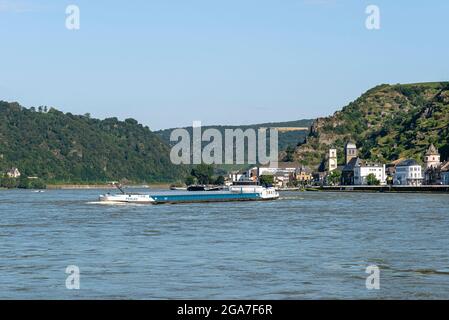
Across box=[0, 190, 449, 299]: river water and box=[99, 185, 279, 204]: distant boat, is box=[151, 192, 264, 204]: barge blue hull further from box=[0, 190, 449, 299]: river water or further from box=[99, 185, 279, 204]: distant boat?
box=[0, 190, 449, 299]: river water

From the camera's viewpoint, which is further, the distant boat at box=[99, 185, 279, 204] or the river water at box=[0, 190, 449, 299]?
the distant boat at box=[99, 185, 279, 204]

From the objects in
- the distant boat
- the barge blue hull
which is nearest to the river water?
the distant boat

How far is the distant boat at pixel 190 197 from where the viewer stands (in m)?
118

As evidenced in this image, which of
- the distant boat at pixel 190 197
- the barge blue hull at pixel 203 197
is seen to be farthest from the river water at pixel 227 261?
the barge blue hull at pixel 203 197

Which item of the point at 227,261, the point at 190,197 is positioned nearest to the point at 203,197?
the point at 190,197

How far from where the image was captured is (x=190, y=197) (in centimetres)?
12519

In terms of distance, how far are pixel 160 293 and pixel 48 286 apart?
3794 millimetres

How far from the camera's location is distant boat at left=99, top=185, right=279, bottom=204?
4638 inches

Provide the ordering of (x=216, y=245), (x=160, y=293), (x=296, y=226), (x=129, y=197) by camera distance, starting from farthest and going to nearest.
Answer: (x=129, y=197) → (x=296, y=226) → (x=216, y=245) → (x=160, y=293)

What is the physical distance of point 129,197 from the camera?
118062mm

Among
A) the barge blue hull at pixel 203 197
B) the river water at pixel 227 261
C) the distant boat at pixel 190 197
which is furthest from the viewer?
the barge blue hull at pixel 203 197

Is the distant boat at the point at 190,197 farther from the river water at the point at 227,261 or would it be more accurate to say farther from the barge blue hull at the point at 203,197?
the river water at the point at 227,261
